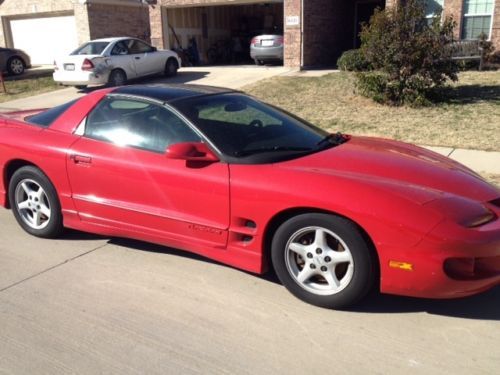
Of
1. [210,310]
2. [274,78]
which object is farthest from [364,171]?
[274,78]

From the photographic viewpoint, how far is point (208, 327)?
334 centimetres

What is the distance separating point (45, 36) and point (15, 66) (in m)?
4.12

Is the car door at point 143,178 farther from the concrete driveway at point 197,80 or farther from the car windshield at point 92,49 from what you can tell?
the car windshield at point 92,49

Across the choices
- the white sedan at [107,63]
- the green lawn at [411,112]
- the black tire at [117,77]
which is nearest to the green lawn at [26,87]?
the white sedan at [107,63]

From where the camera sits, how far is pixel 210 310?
11.7 feet

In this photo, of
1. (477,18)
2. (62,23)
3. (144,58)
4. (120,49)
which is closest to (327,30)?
(477,18)

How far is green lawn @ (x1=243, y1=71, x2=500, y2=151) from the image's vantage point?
332 inches

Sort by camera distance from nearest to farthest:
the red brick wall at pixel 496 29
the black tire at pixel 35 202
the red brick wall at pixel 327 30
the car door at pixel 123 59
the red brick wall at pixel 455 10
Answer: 1. the black tire at pixel 35 202
2. the red brick wall at pixel 496 29
3. the car door at pixel 123 59
4. the red brick wall at pixel 455 10
5. the red brick wall at pixel 327 30

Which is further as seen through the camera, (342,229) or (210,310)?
(210,310)

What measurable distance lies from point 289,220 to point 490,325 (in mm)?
1445

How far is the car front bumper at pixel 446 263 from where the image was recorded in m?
3.13

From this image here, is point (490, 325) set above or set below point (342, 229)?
below

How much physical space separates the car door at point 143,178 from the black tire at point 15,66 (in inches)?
687

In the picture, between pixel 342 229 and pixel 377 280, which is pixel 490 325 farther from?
pixel 342 229
